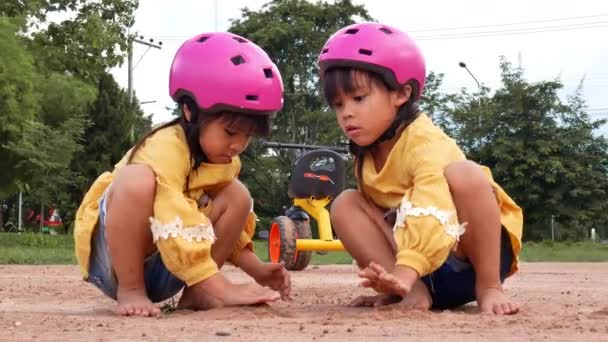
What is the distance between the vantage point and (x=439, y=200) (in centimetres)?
348

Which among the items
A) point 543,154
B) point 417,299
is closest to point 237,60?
point 417,299

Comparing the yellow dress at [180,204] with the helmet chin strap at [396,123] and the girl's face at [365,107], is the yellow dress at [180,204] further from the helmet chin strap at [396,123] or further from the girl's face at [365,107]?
the helmet chin strap at [396,123]

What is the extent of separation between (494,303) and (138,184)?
1.41 m

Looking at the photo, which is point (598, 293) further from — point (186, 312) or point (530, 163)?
point (530, 163)

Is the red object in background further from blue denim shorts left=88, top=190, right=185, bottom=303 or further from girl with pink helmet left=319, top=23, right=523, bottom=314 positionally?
girl with pink helmet left=319, top=23, right=523, bottom=314

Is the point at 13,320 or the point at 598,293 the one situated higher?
the point at 13,320

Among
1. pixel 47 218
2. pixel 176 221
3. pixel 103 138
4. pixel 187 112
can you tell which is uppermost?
pixel 187 112

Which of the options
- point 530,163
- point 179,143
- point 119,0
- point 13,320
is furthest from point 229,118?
point 530,163

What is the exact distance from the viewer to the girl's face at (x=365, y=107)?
12.3 ft

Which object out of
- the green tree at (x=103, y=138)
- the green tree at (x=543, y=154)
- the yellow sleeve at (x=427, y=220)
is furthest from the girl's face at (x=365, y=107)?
the green tree at (x=103, y=138)

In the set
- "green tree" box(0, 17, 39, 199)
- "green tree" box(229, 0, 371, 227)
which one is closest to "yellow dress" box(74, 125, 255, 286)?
"green tree" box(0, 17, 39, 199)

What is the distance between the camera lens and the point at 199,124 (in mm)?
3848

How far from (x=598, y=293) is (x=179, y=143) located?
120 inches

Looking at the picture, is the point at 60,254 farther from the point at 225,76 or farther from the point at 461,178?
the point at 461,178
